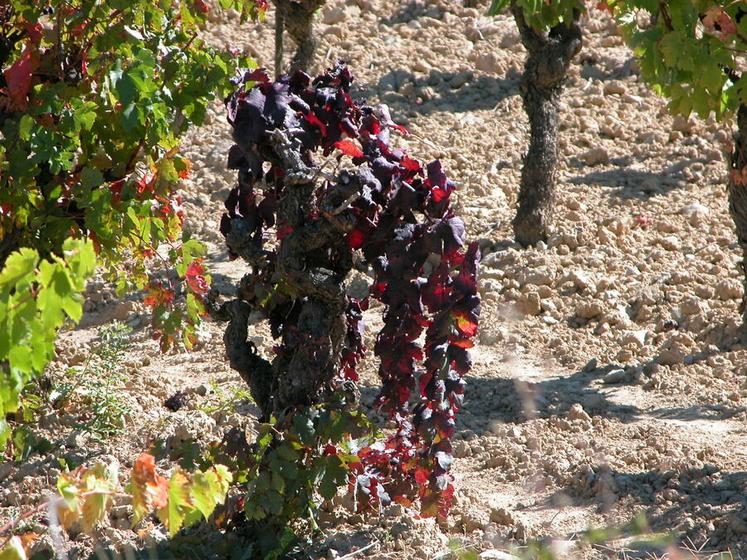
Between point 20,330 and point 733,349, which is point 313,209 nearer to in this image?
point 20,330

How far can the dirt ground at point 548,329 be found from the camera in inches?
160

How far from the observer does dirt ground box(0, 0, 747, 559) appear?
13.3ft

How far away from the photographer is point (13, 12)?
440 centimetres

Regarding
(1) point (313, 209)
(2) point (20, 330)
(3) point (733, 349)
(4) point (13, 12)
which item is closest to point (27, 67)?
(4) point (13, 12)

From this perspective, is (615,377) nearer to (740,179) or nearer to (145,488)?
(740,179)

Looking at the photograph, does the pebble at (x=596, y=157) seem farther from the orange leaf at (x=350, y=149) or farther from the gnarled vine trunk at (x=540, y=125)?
the orange leaf at (x=350, y=149)

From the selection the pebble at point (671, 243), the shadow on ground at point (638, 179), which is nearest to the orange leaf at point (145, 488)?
the pebble at point (671, 243)

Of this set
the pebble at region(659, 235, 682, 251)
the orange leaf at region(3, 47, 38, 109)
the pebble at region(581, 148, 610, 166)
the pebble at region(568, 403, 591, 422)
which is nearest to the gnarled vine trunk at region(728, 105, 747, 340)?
the pebble at region(568, 403, 591, 422)

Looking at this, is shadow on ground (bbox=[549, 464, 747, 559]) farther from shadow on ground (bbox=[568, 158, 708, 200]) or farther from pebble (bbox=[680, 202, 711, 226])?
shadow on ground (bbox=[568, 158, 708, 200])

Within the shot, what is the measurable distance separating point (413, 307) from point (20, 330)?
1.54m

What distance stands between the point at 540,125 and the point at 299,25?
1986 mm

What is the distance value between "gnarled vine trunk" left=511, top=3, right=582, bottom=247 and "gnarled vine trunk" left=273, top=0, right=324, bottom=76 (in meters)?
1.59

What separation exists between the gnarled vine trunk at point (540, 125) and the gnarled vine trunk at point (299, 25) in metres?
1.59

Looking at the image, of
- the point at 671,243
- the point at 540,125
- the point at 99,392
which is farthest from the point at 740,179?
the point at 99,392
